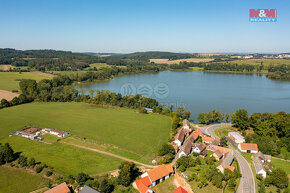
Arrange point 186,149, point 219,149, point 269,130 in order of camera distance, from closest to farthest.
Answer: point 186,149, point 219,149, point 269,130

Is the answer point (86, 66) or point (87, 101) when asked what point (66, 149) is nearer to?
point (87, 101)

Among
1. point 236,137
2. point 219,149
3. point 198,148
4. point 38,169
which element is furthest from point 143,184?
point 236,137

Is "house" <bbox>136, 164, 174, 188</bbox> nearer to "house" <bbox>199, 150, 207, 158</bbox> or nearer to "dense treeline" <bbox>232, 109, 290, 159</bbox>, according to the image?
"house" <bbox>199, 150, 207, 158</bbox>

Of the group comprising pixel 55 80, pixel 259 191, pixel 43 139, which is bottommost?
pixel 259 191

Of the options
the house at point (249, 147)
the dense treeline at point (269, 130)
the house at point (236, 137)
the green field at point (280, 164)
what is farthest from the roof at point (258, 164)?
the house at point (236, 137)

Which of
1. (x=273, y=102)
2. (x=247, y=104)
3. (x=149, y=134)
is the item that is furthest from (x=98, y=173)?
(x=273, y=102)

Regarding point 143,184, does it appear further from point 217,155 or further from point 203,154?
point 217,155
